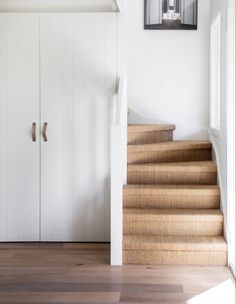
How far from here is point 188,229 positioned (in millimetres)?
4336

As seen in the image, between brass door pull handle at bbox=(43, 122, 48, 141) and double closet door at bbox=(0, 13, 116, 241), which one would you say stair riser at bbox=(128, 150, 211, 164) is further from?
brass door pull handle at bbox=(43, 122, 48, 141)

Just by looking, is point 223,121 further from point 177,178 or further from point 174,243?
point 174,243

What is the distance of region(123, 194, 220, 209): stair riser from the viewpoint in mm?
4562

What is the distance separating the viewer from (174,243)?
13.5 feet

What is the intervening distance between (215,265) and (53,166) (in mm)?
1756

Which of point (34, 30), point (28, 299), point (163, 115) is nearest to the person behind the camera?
point (28, 299)

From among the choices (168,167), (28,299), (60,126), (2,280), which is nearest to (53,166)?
(60,126)

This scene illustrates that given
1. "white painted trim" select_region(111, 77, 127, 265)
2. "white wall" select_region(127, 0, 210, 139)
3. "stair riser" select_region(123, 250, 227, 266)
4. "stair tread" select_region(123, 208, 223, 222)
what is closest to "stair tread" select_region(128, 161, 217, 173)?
"stair tread" select_region(123, 208, 223, 222)

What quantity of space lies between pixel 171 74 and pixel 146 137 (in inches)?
38.2

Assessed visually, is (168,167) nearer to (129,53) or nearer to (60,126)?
(60,126)

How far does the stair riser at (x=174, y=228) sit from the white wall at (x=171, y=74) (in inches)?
66.7

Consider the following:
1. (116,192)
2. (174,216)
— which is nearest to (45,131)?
(116,192)

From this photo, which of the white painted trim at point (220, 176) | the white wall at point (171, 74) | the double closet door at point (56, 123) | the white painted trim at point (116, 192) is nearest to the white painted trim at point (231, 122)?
the white painted trim at point (220, 176)

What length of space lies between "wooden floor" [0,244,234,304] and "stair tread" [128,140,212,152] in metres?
1.12
